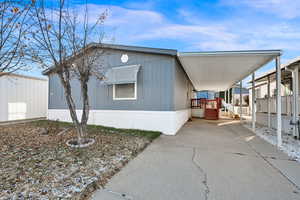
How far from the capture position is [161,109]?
6148mm

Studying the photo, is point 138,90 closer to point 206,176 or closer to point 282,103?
point 206,176

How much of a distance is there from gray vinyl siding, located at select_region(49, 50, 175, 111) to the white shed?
591cm

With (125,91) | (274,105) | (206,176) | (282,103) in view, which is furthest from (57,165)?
(274,105)

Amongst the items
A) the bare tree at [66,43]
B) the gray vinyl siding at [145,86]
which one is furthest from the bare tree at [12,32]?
the gray vinyl siding at [145,86]

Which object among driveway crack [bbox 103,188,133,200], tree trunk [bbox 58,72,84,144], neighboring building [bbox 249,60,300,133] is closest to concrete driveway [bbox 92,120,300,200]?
driveway crack [bbox 103,188,133,200]

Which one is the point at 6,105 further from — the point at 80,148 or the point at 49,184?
the point at 49,184

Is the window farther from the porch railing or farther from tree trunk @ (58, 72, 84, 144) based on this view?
the porch railing

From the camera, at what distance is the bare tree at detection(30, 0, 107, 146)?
394 cm

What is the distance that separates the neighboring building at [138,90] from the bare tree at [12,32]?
2.25m

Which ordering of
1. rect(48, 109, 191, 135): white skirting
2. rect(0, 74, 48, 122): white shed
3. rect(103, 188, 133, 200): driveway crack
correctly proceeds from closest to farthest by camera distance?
1. rect(103, 188, 133, 200): driveway crack
2. rect(48, 109, 191, 135): white skirting
3. rect(0, 74, 48, 122): white shed

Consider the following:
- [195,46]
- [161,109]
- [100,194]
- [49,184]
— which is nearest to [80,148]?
[49,184]

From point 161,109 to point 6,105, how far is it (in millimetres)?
10101

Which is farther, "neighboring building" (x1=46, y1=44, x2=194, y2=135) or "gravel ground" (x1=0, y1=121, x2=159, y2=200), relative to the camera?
"neighboring building" (x1=46, y1=44, x2=194, y2=135)

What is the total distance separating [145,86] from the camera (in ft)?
21.2
